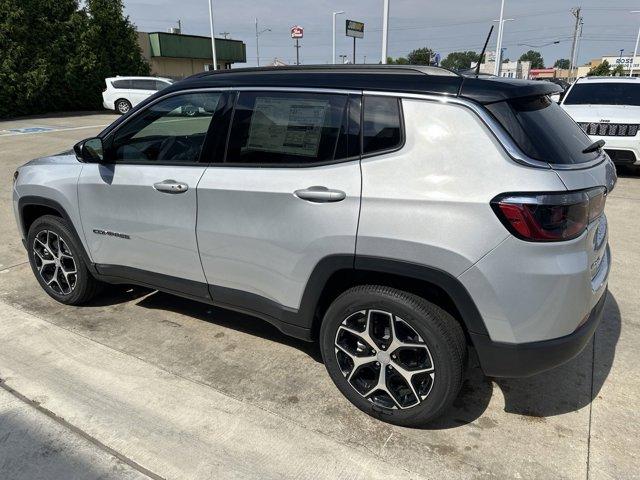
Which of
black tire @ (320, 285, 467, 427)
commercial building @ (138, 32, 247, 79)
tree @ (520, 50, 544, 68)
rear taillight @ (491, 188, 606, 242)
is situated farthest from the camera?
tree @ (520, 50, 544, 68)

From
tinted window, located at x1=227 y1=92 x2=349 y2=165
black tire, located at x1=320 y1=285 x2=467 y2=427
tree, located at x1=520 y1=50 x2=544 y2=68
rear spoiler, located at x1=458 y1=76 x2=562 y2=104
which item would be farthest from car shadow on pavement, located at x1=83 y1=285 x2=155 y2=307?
tree, located at x1=520 y1=50 x2=544 y2=68

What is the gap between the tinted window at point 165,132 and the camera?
3.14 m

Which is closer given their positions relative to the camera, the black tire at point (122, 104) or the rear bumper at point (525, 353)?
the rear bumper at point (525, 353)

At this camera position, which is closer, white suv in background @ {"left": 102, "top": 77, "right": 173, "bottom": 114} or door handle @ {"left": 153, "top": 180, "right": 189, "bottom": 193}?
door handle @ {"left": 153, "top": 180, "right": 189, "bottom": 193}

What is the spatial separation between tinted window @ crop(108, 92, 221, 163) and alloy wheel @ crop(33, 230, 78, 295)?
103 centimetres

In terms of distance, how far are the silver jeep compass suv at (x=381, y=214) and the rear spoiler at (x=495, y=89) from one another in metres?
0.01

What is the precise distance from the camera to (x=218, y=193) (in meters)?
2.88

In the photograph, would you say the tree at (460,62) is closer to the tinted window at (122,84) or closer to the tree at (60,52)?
the tinted window at (122,84)

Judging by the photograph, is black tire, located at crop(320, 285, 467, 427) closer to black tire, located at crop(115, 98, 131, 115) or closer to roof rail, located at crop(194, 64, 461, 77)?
roof rail, located at crop(194, 64, 461, 77)

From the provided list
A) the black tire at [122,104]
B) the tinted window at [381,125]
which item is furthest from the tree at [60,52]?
the tinted window at [381,125]

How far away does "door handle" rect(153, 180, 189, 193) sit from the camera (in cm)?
302

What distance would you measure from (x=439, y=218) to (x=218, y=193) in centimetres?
132

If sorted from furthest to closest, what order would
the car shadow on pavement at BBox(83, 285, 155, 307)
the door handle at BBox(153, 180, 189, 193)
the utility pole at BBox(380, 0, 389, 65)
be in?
the utility pole at BBox(380, 0, 389, 65), the car shadow on pavement at BBox(83, 285, 155, 307), the door handle at BBox(153, 180, 189, 193)

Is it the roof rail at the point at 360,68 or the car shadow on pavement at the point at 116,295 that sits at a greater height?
the roof rail at the point at 360,68
